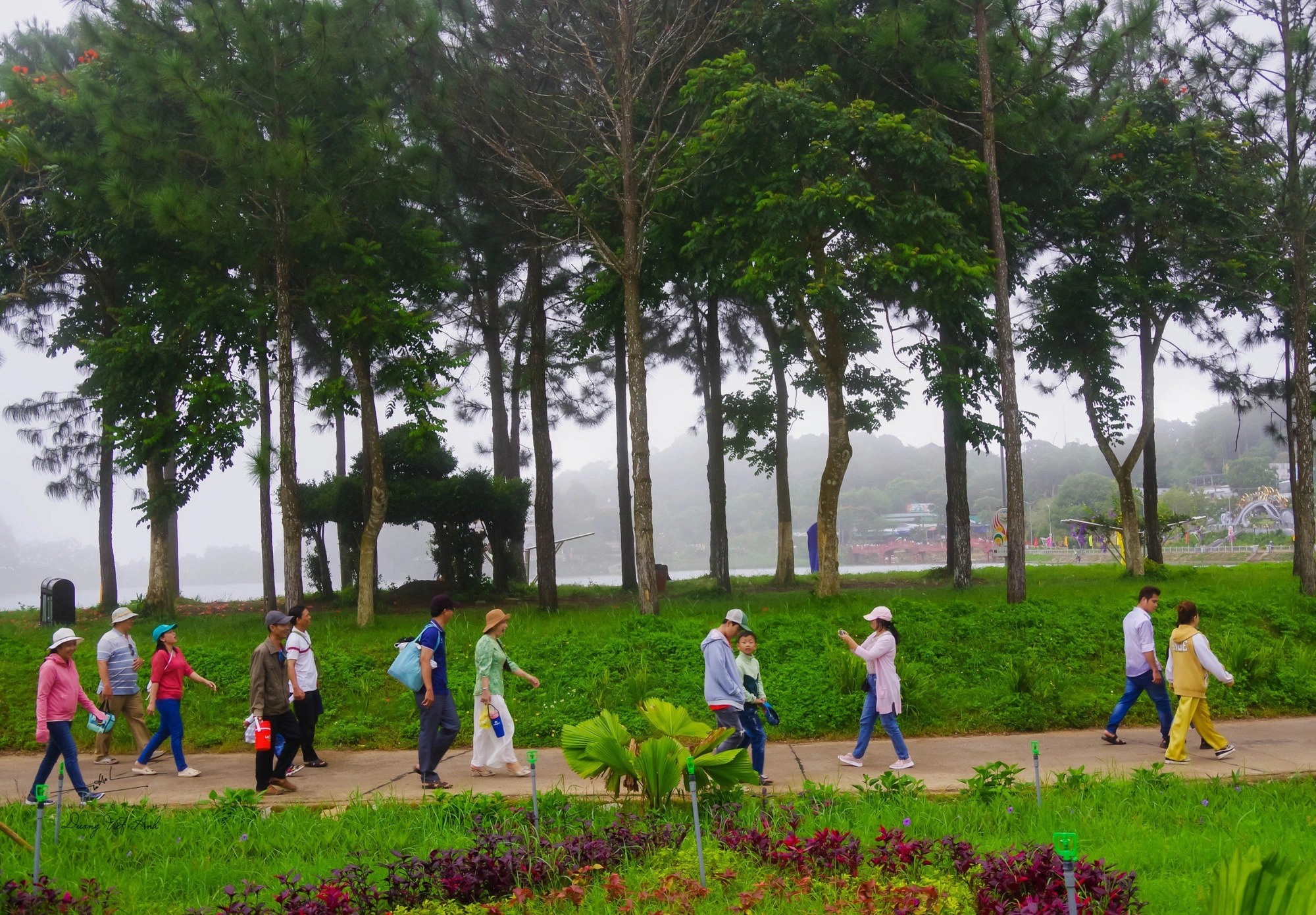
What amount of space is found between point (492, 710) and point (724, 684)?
7.67 ft

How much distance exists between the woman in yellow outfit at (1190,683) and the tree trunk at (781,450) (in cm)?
1448

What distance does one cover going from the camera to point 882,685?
8.84m

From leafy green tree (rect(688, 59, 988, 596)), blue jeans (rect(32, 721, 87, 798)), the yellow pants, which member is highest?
leafy green tree (rect(688, 59, 988, 596))

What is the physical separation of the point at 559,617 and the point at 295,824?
10.00 m

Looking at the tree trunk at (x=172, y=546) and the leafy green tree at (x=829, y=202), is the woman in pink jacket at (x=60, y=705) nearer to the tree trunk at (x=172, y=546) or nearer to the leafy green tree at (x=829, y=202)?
the leafy green tree at (x=829, y=202)

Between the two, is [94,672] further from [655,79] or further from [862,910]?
[655,79]

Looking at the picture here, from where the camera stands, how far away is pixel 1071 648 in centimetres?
1354

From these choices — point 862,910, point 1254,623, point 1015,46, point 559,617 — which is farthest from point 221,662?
point 1015,46

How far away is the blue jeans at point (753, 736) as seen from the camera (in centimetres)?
814

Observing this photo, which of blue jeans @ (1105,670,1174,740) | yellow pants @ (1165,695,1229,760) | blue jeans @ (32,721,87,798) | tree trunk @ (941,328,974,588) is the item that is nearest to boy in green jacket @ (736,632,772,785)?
yellow pants @ (1165,695,1229,760)

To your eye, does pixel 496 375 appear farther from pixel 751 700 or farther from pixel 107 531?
pixel 751 700

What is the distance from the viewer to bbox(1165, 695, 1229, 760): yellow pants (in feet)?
29.2

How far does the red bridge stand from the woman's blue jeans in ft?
188

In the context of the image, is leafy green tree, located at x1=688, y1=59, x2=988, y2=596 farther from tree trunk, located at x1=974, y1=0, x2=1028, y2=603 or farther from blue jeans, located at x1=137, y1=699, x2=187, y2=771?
blue jeans, located at x1=137, y1=699, x2=187, y2=771
